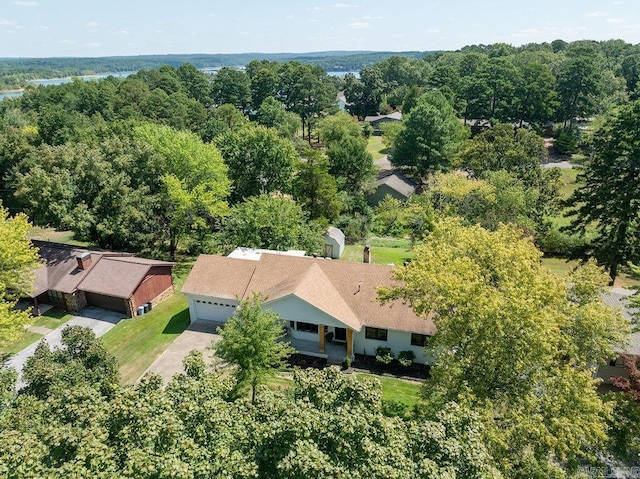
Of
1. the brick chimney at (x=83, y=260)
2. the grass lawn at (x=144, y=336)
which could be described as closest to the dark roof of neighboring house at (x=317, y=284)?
the grass lawn at (x=144, y=336)

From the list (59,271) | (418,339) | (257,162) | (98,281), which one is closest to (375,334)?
(418,339)

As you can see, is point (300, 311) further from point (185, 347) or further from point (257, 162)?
point (257, 162)

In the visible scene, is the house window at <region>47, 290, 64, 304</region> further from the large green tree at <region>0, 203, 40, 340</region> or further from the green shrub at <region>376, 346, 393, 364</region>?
the green shrub at <region>376, 346, 393, 364</region>

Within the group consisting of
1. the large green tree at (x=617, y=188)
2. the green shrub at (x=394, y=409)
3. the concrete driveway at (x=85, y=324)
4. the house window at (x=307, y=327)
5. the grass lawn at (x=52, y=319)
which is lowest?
the grass lawn at (x=52, y=319)

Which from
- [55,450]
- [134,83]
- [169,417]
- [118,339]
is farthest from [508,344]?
[134,83]

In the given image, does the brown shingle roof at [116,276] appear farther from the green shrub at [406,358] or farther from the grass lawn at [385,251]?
the green shrub at [406,358]

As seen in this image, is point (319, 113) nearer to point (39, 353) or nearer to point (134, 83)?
point (134, 83)
